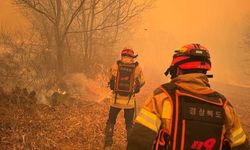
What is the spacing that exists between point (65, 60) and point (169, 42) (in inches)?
1833

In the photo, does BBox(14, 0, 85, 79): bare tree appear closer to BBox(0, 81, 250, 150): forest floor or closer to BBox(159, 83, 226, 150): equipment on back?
BBox(0, 81, 250, 150): forest floor

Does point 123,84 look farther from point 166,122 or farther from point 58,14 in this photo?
point 58,14

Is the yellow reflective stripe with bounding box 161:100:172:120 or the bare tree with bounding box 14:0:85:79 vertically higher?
the bare tree with bounding box 14:0:85:79

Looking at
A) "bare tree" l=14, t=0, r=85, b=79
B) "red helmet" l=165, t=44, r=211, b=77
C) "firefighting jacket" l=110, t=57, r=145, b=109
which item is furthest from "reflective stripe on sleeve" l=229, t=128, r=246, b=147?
"bare tree" l=14, t=0, r=85, b=79

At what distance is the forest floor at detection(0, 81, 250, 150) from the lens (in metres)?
6.51

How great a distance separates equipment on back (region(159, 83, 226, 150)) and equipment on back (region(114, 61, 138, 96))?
4229 mm

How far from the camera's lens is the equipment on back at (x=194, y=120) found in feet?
8.89

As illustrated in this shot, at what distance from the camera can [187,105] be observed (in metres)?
2.74

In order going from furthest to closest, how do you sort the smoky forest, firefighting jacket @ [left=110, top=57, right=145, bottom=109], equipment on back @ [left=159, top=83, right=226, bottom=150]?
the smoky forest → firefighting jacket @ [left=110, top=57, right=145, bottom=109] → equipment on back @ [left=159, top=83, right=226, bottom=150]

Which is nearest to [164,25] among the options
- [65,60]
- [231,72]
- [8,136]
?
[231,72]

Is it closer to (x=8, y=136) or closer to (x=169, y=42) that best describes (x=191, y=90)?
(x=8, y=136)

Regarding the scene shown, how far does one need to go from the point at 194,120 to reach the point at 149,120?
1.36ft

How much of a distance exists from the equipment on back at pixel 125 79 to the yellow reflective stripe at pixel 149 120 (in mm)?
4235

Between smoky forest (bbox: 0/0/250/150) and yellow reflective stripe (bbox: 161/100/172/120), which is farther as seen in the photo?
smoky forest (bbox: 0/0/250/150)
